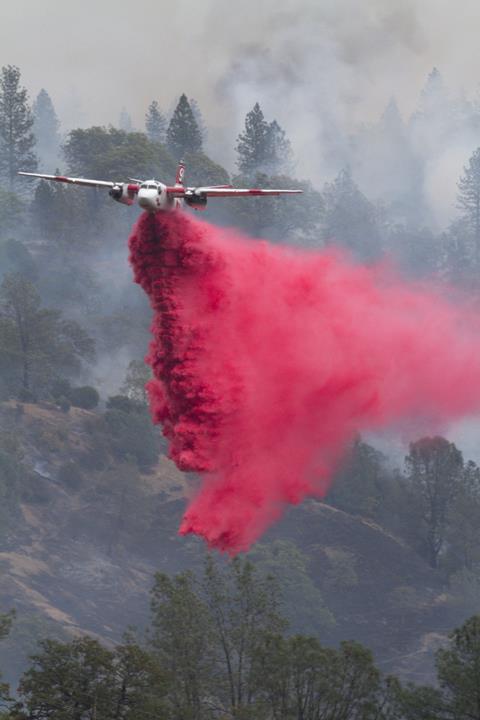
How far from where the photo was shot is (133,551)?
11206 centimetres

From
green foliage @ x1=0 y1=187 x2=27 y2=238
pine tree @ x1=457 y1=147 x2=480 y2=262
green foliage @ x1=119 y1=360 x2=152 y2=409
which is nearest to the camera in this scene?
green foliage @ x1=119 y1=360 x2=152 y2=409

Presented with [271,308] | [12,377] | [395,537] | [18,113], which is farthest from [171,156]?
[271,308]

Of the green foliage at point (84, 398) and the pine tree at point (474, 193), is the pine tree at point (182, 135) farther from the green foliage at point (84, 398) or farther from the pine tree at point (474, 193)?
the green foliage at point (84, 398)

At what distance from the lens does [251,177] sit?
16675 cm

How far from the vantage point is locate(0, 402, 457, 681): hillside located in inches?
4129

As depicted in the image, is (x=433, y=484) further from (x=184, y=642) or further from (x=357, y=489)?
(x=184, y=642)

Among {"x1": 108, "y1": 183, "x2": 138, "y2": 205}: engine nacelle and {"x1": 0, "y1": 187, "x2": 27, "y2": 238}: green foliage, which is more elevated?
{"x1": 0, "y1": 187, "x2": 27, "y2": 238}: green foliage

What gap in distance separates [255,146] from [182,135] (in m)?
11.5

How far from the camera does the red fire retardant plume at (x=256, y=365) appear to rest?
51.8 meters

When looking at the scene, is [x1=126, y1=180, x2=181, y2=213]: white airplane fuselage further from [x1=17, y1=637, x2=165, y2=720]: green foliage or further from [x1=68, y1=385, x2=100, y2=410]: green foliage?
[x1=68, y1=385, x2=100, y2=410]: green foliage

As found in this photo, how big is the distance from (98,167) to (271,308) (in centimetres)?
9885

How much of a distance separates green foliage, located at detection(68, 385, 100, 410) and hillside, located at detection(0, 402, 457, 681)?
1.22 m

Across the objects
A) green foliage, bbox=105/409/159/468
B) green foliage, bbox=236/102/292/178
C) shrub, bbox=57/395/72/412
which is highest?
green foliage, bbox=236/102/292/178

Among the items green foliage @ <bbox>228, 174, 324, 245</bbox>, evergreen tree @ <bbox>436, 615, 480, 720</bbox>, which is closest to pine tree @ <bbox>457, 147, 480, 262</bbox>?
green foliage @ <bbox>228, 174, 324, 245</bbox>
